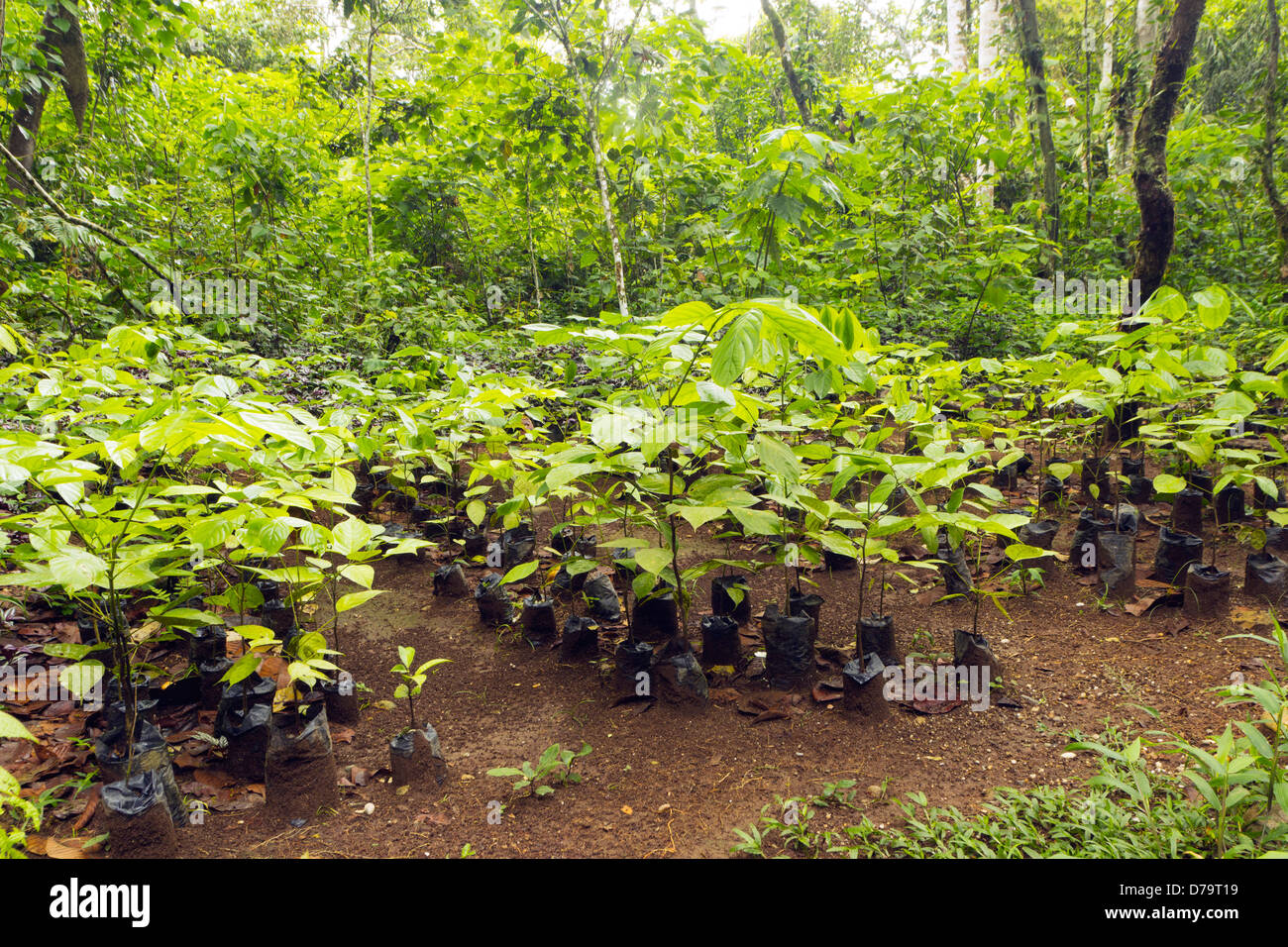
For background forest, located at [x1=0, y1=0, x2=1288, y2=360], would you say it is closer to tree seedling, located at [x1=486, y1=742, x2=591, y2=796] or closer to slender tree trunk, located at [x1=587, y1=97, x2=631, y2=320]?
slender tree trunk, located at [x1=587, y1=97, x2=631, y2=320]

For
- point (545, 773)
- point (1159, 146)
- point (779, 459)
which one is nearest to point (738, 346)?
point (779, 459)

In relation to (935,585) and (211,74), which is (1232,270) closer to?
(935,585)

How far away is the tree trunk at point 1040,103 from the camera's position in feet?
17.9

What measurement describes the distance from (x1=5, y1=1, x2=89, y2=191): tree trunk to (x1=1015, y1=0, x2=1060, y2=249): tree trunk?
7109 millimetres

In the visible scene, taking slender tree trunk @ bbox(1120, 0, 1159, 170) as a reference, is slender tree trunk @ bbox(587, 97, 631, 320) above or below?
below

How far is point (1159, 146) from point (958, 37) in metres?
6.72

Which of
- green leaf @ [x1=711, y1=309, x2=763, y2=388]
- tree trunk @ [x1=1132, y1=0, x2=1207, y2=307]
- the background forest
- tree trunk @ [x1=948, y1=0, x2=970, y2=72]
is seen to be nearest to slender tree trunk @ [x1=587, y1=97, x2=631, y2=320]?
the background forest

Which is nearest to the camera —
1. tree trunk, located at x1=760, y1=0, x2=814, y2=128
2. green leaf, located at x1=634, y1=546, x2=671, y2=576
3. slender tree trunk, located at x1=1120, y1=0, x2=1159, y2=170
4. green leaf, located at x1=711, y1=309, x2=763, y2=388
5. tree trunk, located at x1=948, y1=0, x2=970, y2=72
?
green leaf, located at x1=711, y1=309, x2=763, y2=388

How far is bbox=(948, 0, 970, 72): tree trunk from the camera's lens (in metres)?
8.91

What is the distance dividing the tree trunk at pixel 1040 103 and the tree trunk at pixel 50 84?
7.11m

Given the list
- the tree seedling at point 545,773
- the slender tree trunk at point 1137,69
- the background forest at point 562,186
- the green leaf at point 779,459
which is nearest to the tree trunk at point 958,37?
the background forest at point 562,186

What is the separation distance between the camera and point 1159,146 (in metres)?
3.77

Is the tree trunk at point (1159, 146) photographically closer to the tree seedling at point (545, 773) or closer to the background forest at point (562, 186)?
the background forest at point (562, 186)

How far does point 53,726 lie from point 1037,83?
23.5 feet
